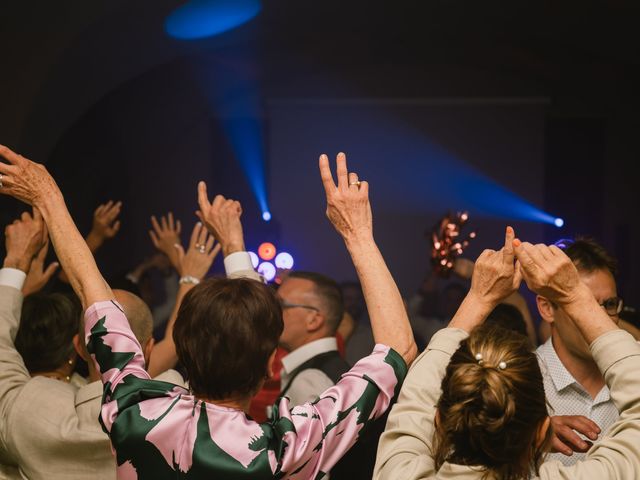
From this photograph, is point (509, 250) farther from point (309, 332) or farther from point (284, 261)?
point (284, 261)

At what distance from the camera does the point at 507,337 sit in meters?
1.61

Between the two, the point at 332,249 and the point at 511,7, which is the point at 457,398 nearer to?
the point at 511,7

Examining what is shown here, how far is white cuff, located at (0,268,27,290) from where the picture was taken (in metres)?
2.32

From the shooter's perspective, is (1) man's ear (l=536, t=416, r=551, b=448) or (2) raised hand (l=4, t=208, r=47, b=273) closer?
(1) man's ear (l=536, t=416, r=551, b=448)

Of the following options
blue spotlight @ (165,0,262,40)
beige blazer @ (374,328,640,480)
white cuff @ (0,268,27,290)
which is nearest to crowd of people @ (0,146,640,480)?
beige blazer @ (374,328,640,480)

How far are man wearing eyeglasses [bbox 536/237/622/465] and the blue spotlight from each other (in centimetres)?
487

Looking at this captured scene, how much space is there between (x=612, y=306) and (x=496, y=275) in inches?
32.8

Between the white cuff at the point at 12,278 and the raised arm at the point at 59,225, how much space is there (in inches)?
19.5

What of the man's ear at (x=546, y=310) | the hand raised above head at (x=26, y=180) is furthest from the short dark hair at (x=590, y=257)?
the hand raised above head at (x=26, y=180)

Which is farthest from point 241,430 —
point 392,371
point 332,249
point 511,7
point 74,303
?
point 332,249

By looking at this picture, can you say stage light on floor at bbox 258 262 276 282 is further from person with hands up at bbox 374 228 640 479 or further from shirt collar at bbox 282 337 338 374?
person with hands up at bbox 374 228 640 479

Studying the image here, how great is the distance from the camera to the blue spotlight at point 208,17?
6828 mm

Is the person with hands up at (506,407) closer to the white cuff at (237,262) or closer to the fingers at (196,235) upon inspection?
the white cuff at (237,262)

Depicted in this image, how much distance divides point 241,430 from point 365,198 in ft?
1.96
